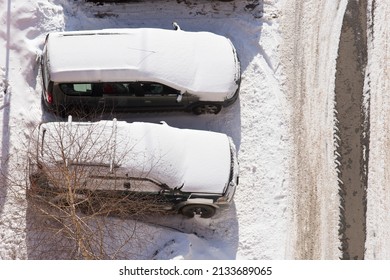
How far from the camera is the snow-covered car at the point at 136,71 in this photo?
11.5m

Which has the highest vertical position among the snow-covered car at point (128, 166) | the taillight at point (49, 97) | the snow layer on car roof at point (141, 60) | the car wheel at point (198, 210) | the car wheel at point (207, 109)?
the snow layer on car roof at point (141, 60)

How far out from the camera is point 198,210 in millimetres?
11688

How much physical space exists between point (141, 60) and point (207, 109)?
1.77 metres

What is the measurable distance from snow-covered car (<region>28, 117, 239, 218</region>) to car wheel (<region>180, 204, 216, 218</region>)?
5cm

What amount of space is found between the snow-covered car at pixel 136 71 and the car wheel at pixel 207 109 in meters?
0.04

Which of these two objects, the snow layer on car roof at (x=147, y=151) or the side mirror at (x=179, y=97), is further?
the side mirror at (x=179, y=97)

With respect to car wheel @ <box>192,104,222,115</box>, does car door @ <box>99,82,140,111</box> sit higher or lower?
higher

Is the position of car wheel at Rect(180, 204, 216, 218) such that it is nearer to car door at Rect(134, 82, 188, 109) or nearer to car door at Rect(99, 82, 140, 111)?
car door at Rect(134, 82, 188, 109)

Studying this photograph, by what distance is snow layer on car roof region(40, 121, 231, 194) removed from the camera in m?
10.9

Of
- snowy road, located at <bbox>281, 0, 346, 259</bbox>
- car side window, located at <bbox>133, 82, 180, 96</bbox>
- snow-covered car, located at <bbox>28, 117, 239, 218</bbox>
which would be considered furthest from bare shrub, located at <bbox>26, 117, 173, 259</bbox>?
snowy road, located at <bbox>281, 0, 346, 259</bbox>

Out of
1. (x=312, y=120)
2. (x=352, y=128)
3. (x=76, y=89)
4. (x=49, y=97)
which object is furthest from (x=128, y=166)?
(x=352, y=128)

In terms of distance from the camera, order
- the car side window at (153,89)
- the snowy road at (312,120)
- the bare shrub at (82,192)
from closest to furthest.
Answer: the bare shrub at (82,192) < the car side window at (153,89) < the snowy road at (312,120)

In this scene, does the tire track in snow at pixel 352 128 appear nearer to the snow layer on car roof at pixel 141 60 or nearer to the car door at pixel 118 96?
the snow layer on car roof at pixel 141 60

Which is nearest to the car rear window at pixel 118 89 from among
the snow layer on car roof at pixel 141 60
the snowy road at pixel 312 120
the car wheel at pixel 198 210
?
the snow layer on car roof at pixel 141 60
